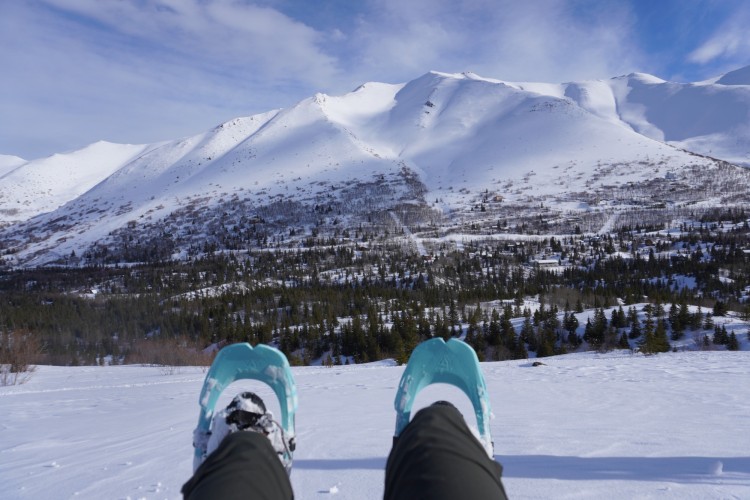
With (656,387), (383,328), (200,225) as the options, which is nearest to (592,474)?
(656,387)

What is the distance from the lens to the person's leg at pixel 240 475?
175 centimetres

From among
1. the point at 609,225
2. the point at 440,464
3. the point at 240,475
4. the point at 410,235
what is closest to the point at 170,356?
the point at 240,475

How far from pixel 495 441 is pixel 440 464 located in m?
2.74

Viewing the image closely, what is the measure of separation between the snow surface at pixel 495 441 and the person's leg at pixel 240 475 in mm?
1085

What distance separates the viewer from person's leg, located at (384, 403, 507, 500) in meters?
1.66

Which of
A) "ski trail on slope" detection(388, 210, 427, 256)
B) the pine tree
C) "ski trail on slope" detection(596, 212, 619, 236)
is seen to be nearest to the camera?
the pine tree

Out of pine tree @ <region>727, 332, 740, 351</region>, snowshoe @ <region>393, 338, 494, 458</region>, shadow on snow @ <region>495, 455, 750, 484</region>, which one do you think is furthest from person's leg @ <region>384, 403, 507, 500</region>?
pine tree @ <region>727, 332, 740, 351</region>

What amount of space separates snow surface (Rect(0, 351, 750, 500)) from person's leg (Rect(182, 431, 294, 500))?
109 cm

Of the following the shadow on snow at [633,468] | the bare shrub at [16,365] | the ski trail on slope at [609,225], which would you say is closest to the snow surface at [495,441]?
the shadow on snow at [633,468]

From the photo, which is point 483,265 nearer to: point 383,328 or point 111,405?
point 383,328

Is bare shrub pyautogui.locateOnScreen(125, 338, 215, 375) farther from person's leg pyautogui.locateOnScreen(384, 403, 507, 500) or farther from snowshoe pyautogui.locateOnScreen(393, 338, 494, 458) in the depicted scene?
person's leg pyautogui.locateOnScreen(384, 403, 507, 500)

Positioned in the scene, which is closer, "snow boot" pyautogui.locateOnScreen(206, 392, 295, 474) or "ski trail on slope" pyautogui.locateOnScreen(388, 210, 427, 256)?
"snow boot" pyautogui.locateOnScreen(206, 392, 295, 474)

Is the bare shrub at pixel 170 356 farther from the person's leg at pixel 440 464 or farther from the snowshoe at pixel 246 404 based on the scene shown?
the person's leg at pixel 440 464

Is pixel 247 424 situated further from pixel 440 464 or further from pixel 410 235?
pixel 410 235
